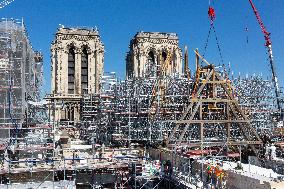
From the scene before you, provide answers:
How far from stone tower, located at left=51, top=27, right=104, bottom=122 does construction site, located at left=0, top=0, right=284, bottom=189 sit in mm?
152

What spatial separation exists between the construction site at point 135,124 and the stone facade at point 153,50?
0.16 meters

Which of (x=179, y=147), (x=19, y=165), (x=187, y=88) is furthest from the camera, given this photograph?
(x=187, y=88)

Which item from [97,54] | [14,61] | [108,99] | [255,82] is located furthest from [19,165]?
[97,54]

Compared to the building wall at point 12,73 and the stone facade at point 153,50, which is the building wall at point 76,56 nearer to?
the stone facade at point 153,50

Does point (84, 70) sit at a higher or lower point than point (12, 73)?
higher

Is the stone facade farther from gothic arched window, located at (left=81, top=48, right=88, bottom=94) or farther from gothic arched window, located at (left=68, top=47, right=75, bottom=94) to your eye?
gothic arched window, located at (left=68, top=47, right=75, bottom=94)

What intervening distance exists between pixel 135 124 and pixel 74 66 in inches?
1012

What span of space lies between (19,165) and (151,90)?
17.7 metres

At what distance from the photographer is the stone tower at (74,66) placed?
58438mm

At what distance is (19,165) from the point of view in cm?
2481

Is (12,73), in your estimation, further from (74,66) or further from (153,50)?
(153,50)

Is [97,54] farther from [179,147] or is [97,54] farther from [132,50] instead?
[179,147]

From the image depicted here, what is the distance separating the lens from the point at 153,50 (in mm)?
60656

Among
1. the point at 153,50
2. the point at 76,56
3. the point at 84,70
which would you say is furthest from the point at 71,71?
the point at 153,50
